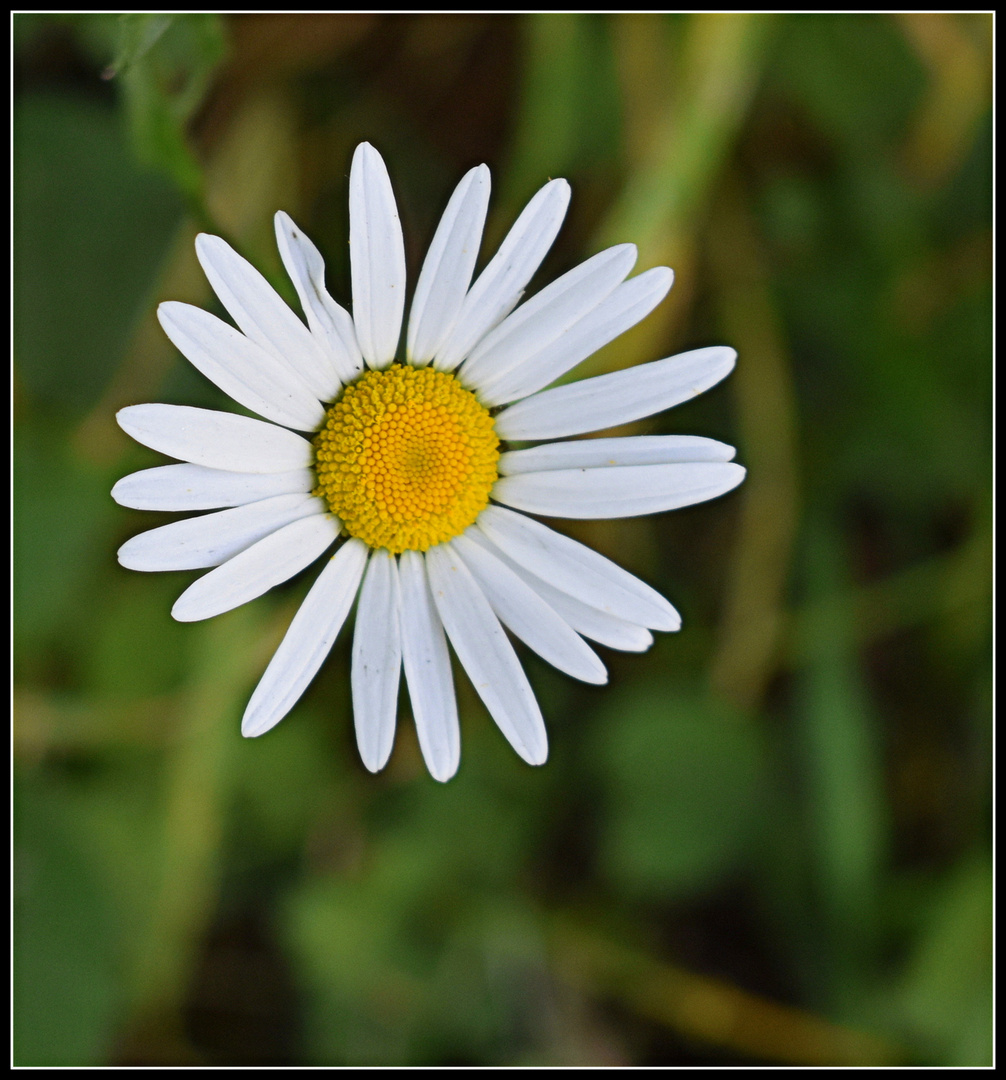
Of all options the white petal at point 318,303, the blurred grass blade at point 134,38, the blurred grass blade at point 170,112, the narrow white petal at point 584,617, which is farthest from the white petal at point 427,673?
the blurred grass blade at point 134,38

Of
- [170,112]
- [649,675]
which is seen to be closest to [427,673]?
[170,112]

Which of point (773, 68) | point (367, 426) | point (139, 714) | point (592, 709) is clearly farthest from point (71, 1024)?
point (773, 68)

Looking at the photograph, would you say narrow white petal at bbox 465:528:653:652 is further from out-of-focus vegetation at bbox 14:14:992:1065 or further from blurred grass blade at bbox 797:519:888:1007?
blurred grass blade at bbox 797:519:888:1007

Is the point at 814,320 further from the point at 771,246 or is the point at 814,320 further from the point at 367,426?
the point at 367,426

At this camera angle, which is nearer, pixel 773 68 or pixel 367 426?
pixel 367 426

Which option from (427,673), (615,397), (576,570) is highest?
(615,397)

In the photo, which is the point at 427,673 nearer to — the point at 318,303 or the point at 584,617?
the point at 584,617

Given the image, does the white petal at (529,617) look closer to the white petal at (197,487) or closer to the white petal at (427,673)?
the white petal at (427,673)

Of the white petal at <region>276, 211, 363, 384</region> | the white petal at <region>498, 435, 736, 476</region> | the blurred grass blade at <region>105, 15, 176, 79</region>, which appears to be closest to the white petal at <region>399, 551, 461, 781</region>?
the white petal at <region>498, 435, 736, 476</region>
